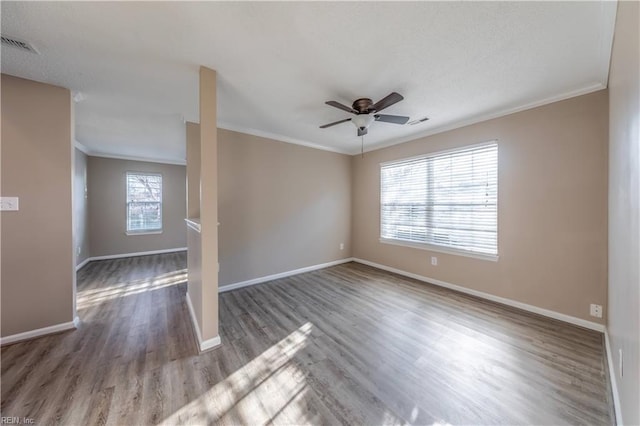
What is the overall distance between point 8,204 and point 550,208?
5549mm

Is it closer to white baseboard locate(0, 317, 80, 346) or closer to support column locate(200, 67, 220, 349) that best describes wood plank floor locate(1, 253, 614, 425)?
white baseboard locate(0, 317, 80, 346)

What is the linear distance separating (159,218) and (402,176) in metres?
6.25

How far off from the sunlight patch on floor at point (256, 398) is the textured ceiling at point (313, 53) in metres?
2.52

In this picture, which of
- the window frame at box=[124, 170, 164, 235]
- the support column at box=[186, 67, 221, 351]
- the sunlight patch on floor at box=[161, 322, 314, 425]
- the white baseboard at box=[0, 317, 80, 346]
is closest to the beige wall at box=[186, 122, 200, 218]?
the support column at box=[186, 67, 221, 351]

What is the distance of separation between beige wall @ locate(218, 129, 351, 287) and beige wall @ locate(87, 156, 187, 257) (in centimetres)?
375

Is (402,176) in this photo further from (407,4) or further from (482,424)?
(482,424)

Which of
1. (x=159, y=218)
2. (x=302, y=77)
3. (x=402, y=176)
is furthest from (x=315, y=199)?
(x=159, y=218)

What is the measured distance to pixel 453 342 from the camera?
2.17m

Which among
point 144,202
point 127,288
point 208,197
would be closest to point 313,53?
point 208,197

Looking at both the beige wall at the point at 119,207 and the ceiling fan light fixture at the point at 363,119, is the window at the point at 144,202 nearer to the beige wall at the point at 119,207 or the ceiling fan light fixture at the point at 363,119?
the beige wall at the point at 119,207

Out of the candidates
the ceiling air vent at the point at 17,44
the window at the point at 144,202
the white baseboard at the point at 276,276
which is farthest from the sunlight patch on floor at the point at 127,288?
the ceiling air vent at the point at 17,44

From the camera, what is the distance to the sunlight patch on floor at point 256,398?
140 cm

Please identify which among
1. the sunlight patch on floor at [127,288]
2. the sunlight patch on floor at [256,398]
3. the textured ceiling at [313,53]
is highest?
the textured ceiling at [313,53]

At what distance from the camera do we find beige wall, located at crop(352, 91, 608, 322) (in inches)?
91.9
